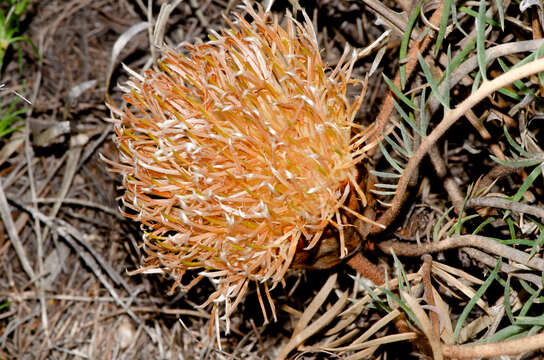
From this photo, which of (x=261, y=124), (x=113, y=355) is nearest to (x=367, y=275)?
(x=261, y=124)

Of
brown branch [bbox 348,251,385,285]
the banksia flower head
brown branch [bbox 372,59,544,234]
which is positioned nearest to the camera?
brown branch [bbox 372,59,544,234]

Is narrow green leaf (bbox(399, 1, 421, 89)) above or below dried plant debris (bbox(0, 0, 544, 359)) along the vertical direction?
above

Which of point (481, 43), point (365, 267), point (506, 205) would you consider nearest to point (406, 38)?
point (481, 43)

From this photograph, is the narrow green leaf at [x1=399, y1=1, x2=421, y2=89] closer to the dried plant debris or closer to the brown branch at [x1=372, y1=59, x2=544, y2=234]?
the dried plant debris

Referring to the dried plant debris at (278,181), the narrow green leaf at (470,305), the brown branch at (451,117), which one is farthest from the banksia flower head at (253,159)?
the narrow green leaf at (470,305)

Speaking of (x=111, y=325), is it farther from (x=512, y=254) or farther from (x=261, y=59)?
(x=512, y=254)

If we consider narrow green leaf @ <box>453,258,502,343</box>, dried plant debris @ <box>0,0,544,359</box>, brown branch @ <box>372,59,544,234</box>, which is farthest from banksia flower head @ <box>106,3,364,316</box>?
narrow green leaf @ <box>453,258,502,343</box>

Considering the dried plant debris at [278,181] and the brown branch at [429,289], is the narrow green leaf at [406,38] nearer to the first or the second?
the dried plant debris at [278,181]
